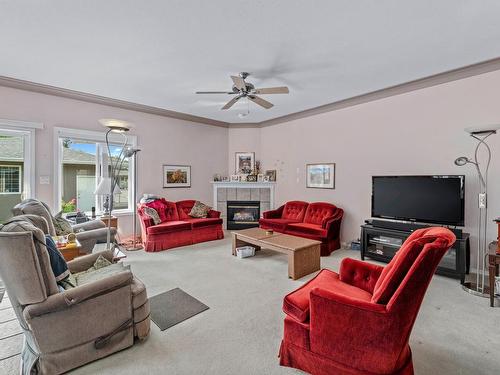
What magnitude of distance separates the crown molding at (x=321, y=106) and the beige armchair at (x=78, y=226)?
2.10m

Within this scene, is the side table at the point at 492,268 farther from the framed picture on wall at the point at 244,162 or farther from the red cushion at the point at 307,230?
the framed picture on wall at the point at 244,162

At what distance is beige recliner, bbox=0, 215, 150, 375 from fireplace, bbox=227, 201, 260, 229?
483cm

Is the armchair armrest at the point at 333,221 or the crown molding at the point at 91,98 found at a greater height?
the crown molding at the point at 91,98

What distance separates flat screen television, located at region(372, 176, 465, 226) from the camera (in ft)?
11.8

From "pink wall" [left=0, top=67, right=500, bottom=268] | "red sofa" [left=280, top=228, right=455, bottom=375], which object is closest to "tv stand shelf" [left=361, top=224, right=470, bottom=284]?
"pink wall" [left=0, top=67, right=500, bottom=268]

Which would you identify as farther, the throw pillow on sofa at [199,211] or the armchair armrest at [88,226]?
the throw pillow on sofa at [199,211]

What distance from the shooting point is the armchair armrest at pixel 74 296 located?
5.57 feet

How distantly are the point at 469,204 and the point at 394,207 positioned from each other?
0.98m

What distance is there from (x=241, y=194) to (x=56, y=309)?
5.37 metres

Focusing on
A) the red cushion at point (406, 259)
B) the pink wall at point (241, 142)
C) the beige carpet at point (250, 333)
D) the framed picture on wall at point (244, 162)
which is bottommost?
the beige carpet at point (250, 333)

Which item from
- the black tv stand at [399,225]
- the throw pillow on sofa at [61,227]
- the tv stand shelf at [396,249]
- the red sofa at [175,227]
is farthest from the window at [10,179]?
the black tv stand at [399,225]

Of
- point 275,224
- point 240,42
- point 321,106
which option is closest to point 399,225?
point 275,224

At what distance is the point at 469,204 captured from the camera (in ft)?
12.3

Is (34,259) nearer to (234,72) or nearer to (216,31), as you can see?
(216,31)
